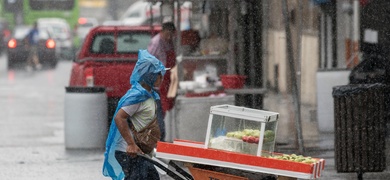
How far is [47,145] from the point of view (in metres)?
15.2

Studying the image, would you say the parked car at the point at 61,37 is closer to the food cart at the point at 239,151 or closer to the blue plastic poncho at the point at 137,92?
the blue plastic poncho at the point at 137,92

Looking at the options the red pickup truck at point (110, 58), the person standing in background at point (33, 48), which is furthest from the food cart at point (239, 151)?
the person standing in background at point (33, 48)

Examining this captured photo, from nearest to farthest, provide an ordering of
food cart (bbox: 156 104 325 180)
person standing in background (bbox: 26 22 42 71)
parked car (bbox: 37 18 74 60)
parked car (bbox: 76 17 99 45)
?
food cart (bbox: 156 104 325 180)
person standing in background (bbox: 26 22 42 71)
parked car (bbox: 37 18 74 60)
parked car (bbox: 76 17 99 45)

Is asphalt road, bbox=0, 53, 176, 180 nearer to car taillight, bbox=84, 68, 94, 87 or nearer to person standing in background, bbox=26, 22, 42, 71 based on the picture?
car taillight, bbox=84, 68, 94, 87

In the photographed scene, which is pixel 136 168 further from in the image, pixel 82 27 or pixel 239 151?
pixel 82 27

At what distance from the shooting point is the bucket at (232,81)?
13.9 m

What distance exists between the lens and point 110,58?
16.2 m

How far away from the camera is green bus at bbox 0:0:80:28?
5153 centimetres

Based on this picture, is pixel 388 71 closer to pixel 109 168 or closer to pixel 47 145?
pixel 47 145

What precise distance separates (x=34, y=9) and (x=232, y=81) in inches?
1533

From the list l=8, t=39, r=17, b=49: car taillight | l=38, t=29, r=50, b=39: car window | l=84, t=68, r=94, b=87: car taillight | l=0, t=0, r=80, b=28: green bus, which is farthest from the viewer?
l=0, t=0, r=80, b=28: green bus

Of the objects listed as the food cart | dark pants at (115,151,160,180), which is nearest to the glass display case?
the food cart

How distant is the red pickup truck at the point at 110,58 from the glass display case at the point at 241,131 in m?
7.79

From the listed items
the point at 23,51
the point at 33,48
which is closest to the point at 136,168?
the point at 33,48
